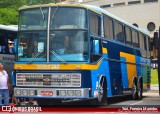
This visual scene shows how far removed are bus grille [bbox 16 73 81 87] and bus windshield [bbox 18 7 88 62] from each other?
0.49 m

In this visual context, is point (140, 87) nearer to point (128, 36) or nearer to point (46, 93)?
point (128, 36)

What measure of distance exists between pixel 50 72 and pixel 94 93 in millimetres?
1591

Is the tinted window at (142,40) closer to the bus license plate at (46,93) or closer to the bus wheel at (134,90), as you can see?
the bus wheel at (134,90)

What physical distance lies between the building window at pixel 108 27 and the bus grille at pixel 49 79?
10.0 ft

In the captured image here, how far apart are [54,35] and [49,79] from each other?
55.3 inches

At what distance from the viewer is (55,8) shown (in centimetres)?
1488

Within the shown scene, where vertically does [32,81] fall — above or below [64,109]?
above

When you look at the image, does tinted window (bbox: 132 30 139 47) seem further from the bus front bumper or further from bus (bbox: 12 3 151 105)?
the bus front bumper

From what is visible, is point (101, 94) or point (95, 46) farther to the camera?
point (101, 94)

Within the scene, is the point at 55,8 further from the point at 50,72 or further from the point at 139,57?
the point at 139,57

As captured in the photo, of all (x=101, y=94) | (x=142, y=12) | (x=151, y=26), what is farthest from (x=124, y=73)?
(x=142, y=12)

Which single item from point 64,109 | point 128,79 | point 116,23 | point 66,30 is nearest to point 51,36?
point 66,30

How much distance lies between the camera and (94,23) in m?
15.4

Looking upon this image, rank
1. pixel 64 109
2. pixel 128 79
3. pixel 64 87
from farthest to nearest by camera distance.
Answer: pixel 128 79 → pixel 64 109 → pixel 64 87
